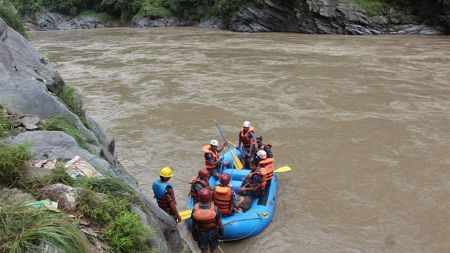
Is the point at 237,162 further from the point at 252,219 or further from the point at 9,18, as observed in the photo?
the point at 9,18

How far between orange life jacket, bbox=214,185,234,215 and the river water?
541mm

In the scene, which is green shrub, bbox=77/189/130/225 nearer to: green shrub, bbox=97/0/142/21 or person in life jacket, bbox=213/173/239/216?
person in life jacket, bbox=213/173/239/216

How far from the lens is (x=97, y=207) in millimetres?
3324

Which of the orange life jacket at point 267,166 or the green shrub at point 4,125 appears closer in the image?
the green shrub at point 4,125

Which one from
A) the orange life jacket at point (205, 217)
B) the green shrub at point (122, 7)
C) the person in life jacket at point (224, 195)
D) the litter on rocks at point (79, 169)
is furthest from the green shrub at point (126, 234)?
the green shrub at point (122, 7)

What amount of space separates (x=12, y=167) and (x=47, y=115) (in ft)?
5.50

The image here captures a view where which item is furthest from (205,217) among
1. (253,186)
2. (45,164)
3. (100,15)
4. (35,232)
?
(100,15)

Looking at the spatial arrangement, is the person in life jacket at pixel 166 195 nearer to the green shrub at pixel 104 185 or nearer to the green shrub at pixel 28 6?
the green shrub at pixel 104 185

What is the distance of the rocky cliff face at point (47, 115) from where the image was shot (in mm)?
4094

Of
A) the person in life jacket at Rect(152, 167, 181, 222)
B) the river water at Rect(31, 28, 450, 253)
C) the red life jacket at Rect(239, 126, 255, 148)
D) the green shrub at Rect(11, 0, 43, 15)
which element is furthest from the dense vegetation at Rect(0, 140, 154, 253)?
the green shrub at Rect(11, 0, 43, 15)

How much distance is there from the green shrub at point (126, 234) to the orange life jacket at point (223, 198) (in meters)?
2.77

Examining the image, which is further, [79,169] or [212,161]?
[212,161]

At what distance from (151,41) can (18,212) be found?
25.6 metres

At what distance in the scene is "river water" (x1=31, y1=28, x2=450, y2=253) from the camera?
676cm
